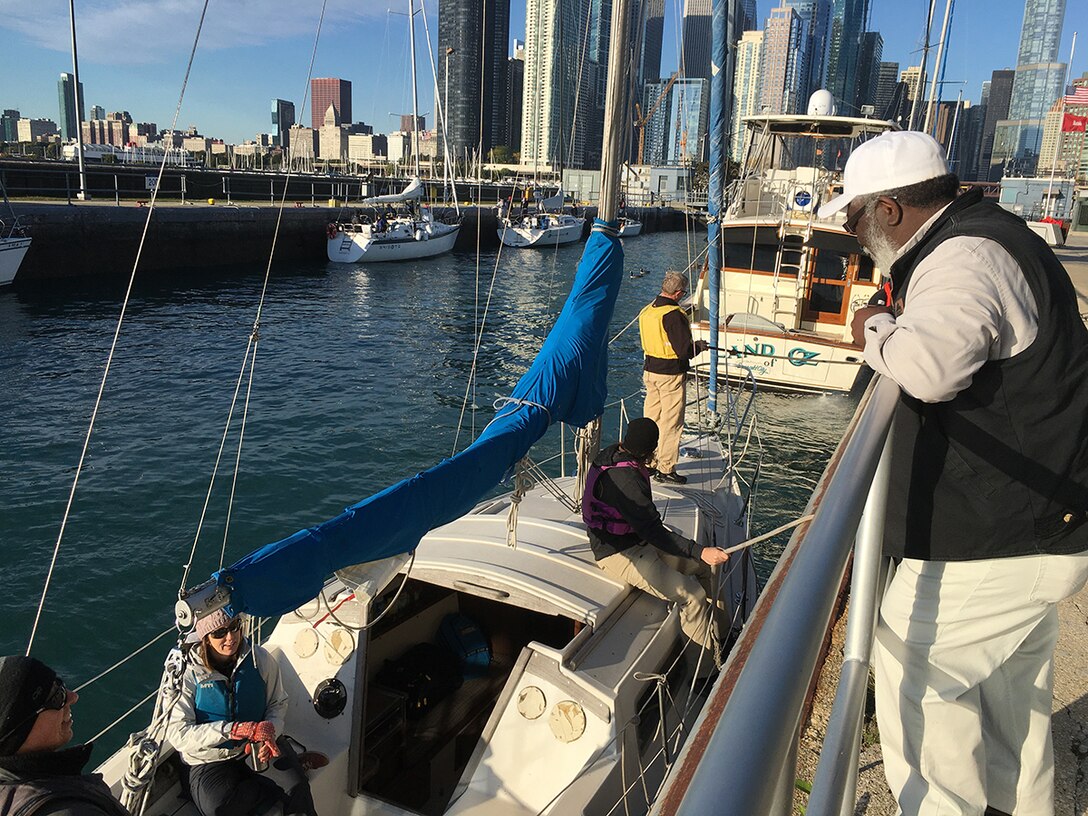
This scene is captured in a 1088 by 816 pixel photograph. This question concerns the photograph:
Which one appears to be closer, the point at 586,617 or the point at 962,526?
the point at 962,526

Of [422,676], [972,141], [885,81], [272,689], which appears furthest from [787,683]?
[972,141]

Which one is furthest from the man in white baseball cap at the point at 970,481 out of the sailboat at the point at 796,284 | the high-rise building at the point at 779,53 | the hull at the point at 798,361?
the high-rise building at the point at 779,53

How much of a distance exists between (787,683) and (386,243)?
42147 millimetres

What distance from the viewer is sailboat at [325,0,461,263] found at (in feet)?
132

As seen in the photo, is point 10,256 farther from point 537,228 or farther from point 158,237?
point 537,228

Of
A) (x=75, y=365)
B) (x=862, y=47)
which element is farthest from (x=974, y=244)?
(x=862, y=47)

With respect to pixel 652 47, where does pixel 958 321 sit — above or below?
below

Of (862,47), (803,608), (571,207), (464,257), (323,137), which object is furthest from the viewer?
(323,137)

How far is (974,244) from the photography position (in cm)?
175

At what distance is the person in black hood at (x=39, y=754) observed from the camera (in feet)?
7.75

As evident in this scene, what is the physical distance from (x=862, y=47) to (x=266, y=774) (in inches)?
3323

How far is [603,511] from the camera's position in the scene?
5148 mm

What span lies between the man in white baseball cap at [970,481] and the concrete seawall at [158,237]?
109 feet

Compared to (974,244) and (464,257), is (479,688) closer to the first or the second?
(974,244)
